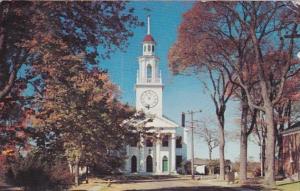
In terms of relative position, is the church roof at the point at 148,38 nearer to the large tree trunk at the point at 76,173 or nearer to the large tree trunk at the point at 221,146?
the large tree trunk at the point at 221,146

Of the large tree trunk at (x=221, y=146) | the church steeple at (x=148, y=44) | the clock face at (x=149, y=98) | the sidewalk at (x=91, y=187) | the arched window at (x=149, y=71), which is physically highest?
the church steeple at (x=148, y=44)

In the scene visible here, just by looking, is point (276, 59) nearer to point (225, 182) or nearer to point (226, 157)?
point (225, 182)

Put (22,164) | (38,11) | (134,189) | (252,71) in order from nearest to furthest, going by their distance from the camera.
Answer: (38,11), (134,189), (22,164), (252,71)

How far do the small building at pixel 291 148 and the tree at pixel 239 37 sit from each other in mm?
12521

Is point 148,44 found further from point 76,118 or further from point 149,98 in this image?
point 76,118

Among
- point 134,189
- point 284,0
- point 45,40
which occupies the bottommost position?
point 134,189

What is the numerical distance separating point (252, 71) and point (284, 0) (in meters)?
7.53

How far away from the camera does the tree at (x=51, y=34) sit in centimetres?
782

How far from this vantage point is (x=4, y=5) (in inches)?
311

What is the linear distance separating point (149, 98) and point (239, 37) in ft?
20.6

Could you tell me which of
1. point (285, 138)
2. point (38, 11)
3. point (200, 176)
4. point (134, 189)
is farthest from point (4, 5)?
point (285, 138)

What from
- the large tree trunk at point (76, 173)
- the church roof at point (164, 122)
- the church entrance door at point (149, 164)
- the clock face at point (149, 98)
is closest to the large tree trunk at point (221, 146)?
the church roof at point (164, 122)

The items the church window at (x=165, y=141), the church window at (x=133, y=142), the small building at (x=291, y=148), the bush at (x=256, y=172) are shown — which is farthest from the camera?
the small building at (x=291, y=148)

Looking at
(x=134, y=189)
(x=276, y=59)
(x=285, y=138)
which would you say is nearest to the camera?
(x=134, y=189)
